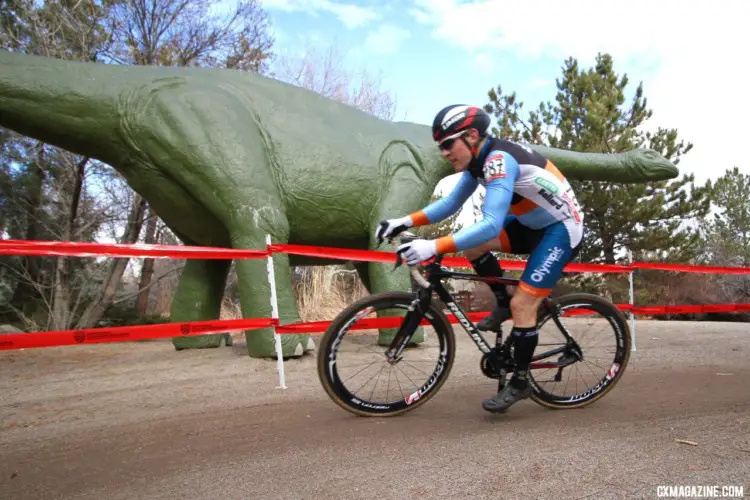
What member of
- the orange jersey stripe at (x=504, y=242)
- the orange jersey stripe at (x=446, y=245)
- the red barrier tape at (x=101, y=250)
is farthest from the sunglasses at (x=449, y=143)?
the red barrier tape at (x=101, y=250)

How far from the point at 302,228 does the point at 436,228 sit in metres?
9.86

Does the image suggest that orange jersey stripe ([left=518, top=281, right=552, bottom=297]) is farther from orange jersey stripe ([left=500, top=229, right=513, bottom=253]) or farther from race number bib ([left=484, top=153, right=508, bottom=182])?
race number bib ([left=484, top=153, right=508, bottom=182])

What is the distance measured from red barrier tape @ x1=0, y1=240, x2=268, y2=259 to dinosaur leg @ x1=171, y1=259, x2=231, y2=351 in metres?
2.71

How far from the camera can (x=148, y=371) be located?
214 inches

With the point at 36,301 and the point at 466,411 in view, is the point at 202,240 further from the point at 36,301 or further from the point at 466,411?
the point at 36,301

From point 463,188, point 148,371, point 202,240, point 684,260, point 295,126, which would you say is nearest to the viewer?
point 463,188

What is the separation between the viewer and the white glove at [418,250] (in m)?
2.67

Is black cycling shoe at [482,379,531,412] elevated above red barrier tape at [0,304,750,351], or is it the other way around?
red barrier tape at [0,304,750,351]

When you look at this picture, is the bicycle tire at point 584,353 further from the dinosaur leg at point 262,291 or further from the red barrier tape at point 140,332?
the dinosaur leg at point 262,291

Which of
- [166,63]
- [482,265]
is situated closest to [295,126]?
[482,265]

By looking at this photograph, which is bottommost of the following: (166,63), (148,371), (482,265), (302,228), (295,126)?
(148,371)

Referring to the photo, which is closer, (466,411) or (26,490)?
(26,490)

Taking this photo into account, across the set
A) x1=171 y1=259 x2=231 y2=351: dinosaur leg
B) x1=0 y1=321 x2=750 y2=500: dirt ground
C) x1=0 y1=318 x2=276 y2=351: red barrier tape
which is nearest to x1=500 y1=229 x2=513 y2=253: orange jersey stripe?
x1=0 y1=321 x2=750 y2=500: dirt ground

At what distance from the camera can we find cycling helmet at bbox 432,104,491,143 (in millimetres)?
2930
